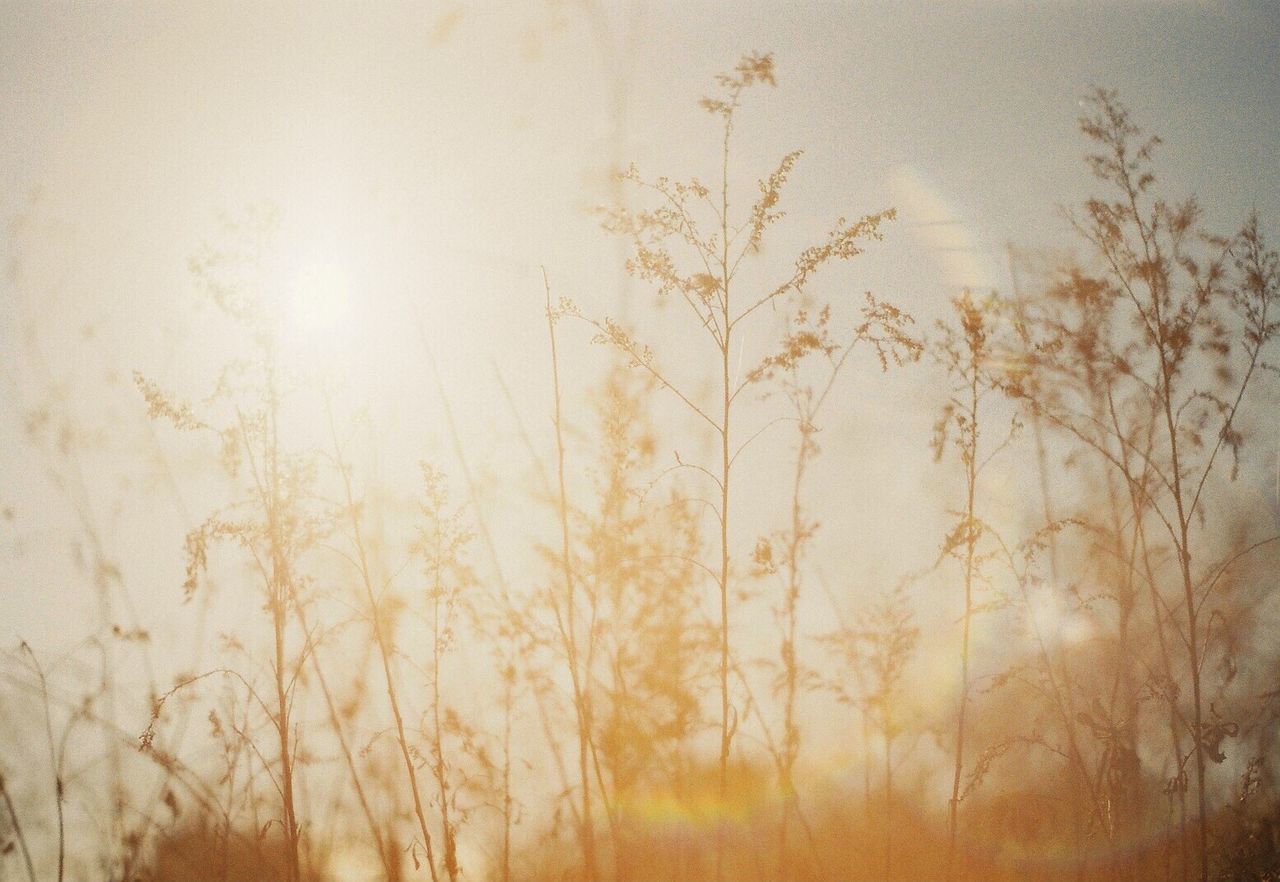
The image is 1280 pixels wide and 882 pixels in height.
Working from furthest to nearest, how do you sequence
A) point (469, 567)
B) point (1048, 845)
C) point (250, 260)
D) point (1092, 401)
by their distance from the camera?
1. point (1048, 845)
2. point (1092, 401)
3. point (469, 567)
4. point (250, 260)

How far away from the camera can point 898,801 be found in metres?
13.7

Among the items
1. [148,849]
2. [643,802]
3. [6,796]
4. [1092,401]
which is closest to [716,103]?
[1092,401]

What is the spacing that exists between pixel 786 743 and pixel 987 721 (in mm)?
10098

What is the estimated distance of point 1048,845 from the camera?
1555cm

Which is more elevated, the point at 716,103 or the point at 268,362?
the point at 716,103

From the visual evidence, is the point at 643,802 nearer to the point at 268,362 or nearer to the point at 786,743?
the point at 786,743

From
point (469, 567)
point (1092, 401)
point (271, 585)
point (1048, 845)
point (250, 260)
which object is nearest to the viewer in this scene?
point (271, 585)

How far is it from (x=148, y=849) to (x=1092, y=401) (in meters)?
8.23

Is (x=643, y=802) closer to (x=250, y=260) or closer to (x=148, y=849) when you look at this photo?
(x=148, y=849)

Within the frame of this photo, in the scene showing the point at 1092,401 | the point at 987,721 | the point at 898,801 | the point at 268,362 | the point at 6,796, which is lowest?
the point at 898,801

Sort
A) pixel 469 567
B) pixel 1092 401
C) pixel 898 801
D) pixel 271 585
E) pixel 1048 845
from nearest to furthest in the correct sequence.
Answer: pixel 271 585
pixel 469 567
pixel 1092 401
pixel 898 801
pixel 1048 845

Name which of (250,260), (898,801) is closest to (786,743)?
(250,260)

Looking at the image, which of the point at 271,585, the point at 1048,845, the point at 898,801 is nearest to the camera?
the point at 271,585

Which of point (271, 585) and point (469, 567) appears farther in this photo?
point (469, 567)
